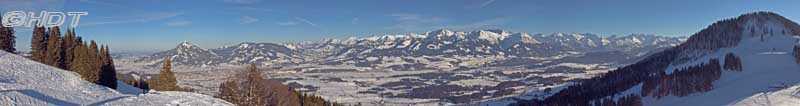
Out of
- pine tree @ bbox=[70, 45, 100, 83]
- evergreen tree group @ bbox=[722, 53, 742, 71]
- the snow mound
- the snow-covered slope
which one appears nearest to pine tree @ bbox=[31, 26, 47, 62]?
pine tree @ bbox=[70, 45, 100, 83]

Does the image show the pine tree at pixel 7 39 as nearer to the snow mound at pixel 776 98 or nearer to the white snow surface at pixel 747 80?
the snow mound at pixel 776 98

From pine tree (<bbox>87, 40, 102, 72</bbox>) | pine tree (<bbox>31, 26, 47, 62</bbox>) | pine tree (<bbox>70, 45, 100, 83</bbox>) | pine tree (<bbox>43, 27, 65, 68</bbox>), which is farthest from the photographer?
pine tree (<bbox>31, 26, 47, 62</bbox>)

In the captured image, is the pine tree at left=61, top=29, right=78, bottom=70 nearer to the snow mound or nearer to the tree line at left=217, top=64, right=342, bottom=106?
the tree line at left=217, top=64, right=342, bottom=106

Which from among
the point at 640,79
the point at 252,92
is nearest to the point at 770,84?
the point at 640,79

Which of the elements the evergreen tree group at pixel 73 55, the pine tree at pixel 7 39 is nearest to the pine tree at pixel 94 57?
the evergreen tree group at pixel 73 55

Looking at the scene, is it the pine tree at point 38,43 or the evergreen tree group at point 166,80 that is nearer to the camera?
the evergreen tree group at point 166,80

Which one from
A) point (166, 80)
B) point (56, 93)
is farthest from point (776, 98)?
point (56, 93)

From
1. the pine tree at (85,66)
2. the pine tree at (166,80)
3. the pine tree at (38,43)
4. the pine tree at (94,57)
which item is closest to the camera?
the pine tree at (85,66)
